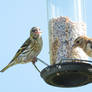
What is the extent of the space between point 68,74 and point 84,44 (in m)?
1.18

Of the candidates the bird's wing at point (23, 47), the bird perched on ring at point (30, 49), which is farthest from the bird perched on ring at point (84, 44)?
the bird's wing at point (23, 47)

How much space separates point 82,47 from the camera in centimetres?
1270

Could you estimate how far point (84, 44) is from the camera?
12.7 metres

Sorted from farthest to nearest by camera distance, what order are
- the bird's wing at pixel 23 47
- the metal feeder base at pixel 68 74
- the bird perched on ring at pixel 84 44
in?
the bird's wing at pixel 23 47, the bird perched on ring at pixel 84 44, the metal feeder base at pixel 68 74

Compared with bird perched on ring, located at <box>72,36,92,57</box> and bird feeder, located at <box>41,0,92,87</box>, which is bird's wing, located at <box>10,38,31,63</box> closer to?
bird feeder, located at <box>41,0,92,87</box>

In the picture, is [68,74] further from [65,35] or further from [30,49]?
[30,49]

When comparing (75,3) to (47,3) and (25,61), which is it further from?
(25,61)

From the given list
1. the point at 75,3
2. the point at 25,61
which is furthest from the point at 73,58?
the point at 25,61

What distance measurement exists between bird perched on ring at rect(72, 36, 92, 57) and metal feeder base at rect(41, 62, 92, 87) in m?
0.74

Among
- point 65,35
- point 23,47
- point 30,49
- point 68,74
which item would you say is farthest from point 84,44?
point 23,47

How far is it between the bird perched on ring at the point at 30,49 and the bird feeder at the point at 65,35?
0.94m

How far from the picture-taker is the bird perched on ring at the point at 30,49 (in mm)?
13828

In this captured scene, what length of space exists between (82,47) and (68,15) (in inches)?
34.1

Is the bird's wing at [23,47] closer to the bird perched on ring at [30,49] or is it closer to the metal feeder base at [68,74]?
the bird perched on ring at [30,49]
